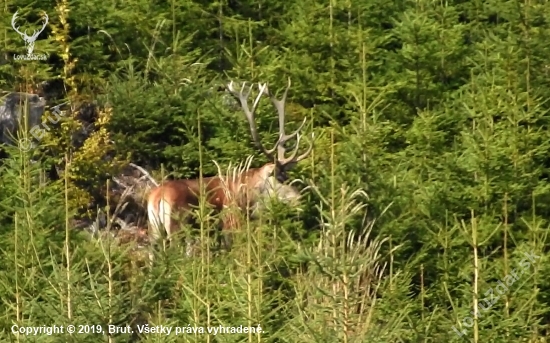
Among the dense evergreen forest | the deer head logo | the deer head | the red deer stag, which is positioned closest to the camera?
the dense evergreen forest

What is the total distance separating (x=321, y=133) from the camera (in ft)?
45.5

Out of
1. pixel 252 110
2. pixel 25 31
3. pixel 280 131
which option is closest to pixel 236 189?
pixel 280 131

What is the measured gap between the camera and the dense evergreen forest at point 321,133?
Result: 9.92 metres

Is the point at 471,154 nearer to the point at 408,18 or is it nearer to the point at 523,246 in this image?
the point at 523,246

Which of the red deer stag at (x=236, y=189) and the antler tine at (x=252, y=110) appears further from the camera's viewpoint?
the antler tine at (x=252, y=110)

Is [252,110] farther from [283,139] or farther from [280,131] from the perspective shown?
[283,139]

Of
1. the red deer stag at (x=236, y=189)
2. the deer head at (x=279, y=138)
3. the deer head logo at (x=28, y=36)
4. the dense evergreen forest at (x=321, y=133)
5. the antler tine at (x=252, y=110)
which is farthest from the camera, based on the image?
the deer head logo at (x=28, y=36)

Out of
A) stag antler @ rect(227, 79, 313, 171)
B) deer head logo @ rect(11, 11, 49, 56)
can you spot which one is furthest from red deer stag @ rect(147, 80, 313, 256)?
deer head logo @ rect(11, 11, 49, 56)

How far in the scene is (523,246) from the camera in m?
11.4

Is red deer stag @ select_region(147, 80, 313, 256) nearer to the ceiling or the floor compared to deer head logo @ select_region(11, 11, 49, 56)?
nearer to the floor

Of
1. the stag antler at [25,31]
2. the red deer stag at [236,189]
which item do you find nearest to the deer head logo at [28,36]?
the stag antler at [25,31]

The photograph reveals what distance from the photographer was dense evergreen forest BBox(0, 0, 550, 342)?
9.92 meters

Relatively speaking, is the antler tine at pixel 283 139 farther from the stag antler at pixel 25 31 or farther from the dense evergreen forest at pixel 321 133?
the stag antler at pixel 25 31

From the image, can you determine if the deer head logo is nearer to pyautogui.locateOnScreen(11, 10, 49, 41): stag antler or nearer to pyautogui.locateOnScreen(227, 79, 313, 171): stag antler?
pyautogui.locateOnScreen(11, 10, 49, 41): stag antler
